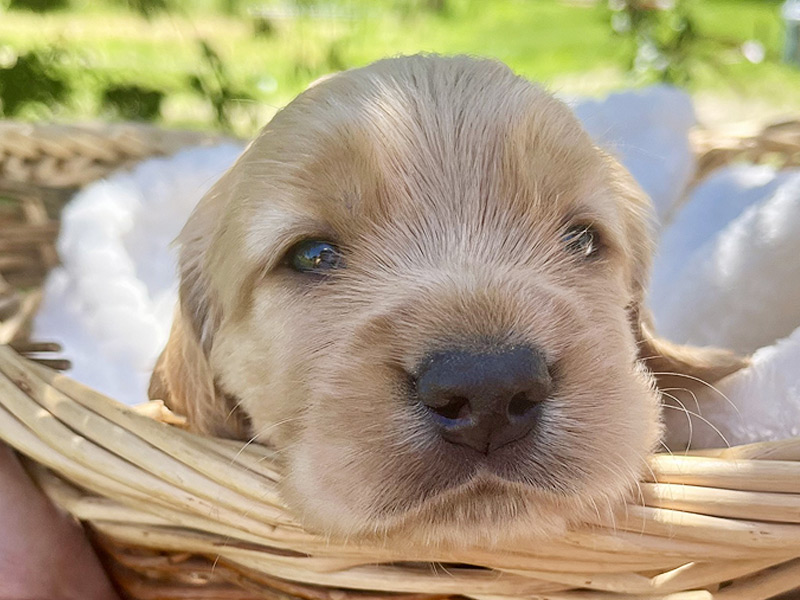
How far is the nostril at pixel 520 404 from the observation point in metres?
1.20

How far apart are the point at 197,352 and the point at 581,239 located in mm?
914

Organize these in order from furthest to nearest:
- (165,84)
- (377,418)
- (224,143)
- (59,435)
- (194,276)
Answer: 1. (165,84)
2. (224,143)
3. (194,276)
4. (59,435)
5. (377,418)

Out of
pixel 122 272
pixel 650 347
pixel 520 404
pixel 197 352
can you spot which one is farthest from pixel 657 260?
pixel 122 272

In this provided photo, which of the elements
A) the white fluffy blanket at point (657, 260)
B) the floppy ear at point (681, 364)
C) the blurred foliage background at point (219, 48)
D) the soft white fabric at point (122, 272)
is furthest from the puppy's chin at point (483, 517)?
the blurred foliage background at point (219, 48)

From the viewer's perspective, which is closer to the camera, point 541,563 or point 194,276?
point 541,563

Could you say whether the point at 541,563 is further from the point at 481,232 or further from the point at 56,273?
the point at 56,273

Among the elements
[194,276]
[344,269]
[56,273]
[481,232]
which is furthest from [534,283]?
[56,273]

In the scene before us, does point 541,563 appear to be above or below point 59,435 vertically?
below

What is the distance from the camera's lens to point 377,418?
4.14ft

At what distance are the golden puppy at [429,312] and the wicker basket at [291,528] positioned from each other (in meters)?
0.08

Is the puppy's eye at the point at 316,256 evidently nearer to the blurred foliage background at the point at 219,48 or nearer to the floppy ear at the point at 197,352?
the floppy ear at the point at 197,352

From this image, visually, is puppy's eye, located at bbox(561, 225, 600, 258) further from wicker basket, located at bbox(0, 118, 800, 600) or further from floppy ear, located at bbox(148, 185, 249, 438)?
floppy ear, located at bbox(148, 185, 249, 438)

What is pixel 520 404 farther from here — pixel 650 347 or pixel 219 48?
pixel 219 48

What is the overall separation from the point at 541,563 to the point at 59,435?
882 millimetres
